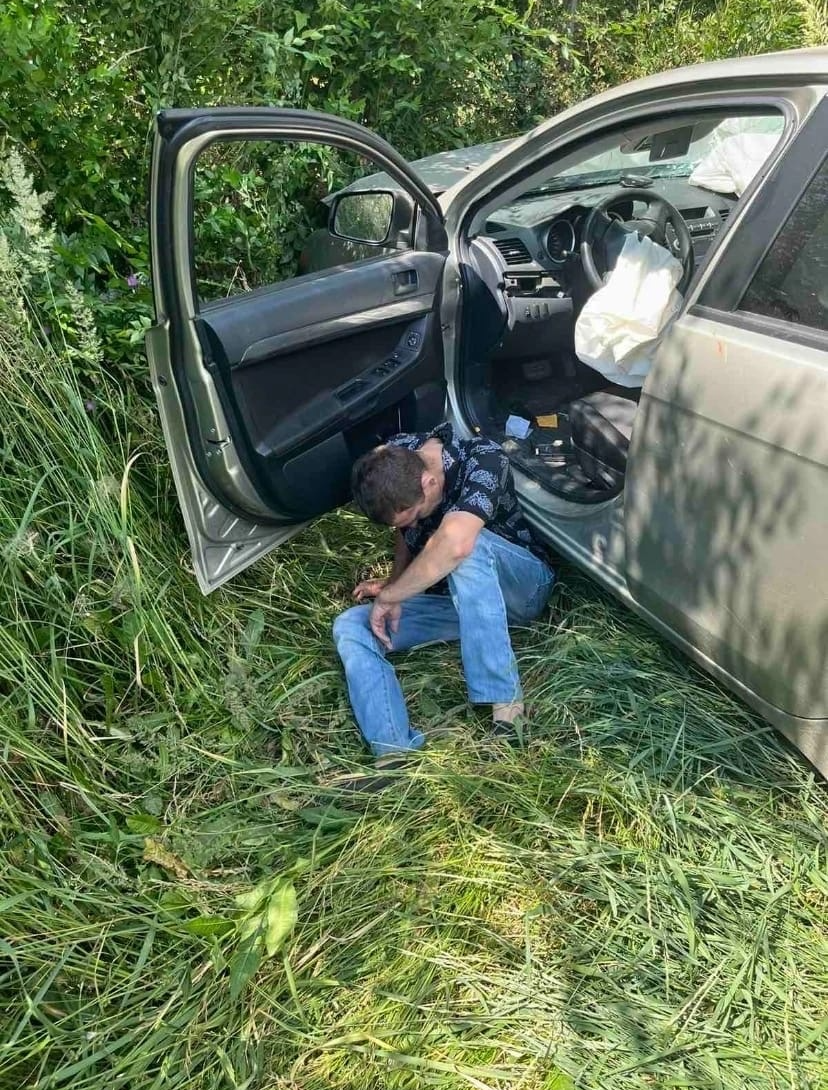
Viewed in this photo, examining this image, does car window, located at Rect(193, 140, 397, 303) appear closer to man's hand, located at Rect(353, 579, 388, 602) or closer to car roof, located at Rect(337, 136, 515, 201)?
car roof, located at Rect(337, 136, 515, 201)

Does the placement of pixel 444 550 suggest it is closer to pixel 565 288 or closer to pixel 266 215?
pixel 565 288

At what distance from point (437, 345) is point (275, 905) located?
5.84 feet

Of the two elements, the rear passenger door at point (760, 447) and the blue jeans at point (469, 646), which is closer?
the rear passenger door at point (760, 447)

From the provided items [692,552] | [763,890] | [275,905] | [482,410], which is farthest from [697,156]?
[275,905]

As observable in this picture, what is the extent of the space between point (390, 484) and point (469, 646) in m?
0.50

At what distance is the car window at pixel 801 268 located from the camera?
1.65 meters

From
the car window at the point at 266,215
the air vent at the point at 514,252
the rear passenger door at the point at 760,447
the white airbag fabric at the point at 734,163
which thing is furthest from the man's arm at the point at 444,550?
the white airbag fabric at the point at 734,163

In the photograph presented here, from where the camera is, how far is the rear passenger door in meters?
1.61

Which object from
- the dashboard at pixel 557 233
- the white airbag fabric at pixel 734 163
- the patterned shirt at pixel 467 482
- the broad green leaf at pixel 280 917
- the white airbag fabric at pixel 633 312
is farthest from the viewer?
the dashboard at pixel 557 233

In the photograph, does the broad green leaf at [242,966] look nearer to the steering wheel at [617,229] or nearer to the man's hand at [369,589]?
the man's hand at [369,589]

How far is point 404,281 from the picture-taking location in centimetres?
257

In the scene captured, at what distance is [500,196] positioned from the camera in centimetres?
272

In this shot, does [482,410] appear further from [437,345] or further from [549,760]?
[549,760]

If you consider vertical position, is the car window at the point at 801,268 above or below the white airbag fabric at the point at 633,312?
above
